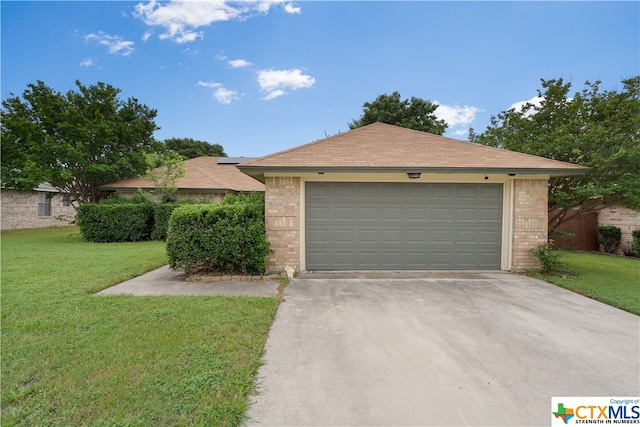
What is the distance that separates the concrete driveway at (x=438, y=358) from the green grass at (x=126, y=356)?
37 cm

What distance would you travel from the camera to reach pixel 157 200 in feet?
41.6

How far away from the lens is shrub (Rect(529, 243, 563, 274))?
20.4 ft

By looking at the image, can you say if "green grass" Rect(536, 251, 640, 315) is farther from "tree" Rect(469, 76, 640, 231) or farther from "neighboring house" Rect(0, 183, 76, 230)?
"neighboring house" Rect(0, 183, 76, 230)

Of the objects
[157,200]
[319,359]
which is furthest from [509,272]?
[157,200]

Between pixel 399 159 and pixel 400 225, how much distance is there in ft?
5.29

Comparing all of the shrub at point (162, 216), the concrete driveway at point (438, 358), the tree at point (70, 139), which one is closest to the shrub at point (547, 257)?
the concrete driveway at point (438, 358)

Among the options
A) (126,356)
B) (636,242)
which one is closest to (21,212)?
(126,356)

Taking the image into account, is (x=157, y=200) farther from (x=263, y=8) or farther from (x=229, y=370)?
(x=229, y=370)

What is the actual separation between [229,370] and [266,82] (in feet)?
49.0

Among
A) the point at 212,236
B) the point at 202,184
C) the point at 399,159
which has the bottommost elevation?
the point at 212,236

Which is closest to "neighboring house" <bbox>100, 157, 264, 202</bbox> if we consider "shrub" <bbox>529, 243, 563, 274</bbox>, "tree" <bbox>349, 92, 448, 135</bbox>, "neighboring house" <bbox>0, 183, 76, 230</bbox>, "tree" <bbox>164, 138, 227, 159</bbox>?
"neighboring house" <bbox>0, 183, 76, 230</bbox>

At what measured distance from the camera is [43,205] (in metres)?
20.0

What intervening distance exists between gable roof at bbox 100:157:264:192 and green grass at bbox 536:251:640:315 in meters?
14.2

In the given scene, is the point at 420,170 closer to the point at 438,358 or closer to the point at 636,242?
the point at 438,358
